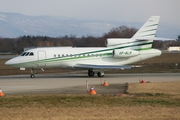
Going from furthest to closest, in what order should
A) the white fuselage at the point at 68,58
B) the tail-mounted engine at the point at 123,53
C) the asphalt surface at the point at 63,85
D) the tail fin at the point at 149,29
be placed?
the tail fin at the point at 149,29 < the tail-mounted engine at the point at 123,53 < the white fuselage at the point at 68,58 < the asphalt surface at the point at 63,85

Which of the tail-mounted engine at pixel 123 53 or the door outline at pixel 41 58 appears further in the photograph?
the tail-mounted engine at pixel 123 53

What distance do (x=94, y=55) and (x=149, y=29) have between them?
6110 mm

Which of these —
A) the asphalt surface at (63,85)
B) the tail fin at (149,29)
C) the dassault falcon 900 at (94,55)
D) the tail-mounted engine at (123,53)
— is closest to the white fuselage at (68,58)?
the dassault falcon 900 at (94,55)

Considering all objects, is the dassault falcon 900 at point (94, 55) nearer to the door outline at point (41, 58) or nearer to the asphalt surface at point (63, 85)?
the door outline at point (41, 58)

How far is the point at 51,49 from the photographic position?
35125mm

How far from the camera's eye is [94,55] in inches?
1396

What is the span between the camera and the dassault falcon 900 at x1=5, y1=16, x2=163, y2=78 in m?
34.5

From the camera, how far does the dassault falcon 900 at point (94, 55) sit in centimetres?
3450


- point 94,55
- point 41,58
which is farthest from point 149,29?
point 41,58

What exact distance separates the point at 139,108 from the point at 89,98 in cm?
370

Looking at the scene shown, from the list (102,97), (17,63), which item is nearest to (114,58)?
(17,63)

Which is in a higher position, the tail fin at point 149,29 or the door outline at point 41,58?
the tail fin at point 149,29

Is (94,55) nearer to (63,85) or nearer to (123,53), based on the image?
(123,53)

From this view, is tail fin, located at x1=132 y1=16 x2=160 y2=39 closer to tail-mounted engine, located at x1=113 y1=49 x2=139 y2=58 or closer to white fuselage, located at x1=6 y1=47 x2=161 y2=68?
white fuselage, located at x1=6 y1=47 x2=161 y2=68
